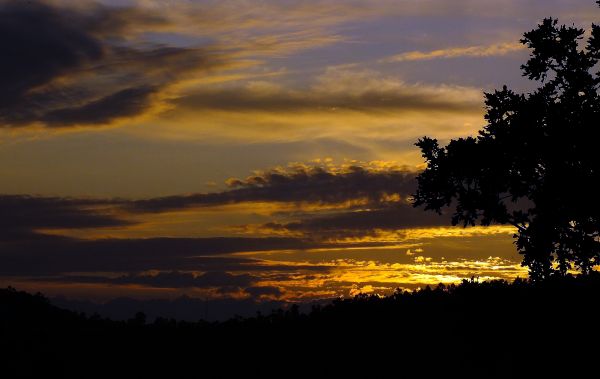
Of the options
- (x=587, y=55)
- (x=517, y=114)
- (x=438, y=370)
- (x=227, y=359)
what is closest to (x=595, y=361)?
(x=438, y=370)

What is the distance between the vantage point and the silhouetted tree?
1278 inches

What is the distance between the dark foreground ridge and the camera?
731 inches

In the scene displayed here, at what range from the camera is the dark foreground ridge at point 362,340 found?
60.9 feet

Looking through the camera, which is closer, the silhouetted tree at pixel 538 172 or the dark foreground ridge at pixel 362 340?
the dark foreground ridge at pixel 362 340

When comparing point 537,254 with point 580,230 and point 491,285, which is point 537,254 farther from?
point 491,285

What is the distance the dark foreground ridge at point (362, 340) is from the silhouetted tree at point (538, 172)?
859cm

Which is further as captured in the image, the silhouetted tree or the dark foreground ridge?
the silhouetted tree

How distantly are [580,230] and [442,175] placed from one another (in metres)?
6.13

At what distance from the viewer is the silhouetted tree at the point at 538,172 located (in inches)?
1278

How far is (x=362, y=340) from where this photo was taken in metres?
20.2

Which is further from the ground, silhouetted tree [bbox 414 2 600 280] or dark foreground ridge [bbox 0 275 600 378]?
silhouetted tree [bbox 414 2 600 280]

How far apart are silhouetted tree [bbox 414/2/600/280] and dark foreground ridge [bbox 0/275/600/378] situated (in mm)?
8594

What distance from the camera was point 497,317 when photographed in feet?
68.2

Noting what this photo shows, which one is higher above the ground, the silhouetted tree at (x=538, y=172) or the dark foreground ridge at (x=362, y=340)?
the silhouetted tree at (x=538, y=172)
